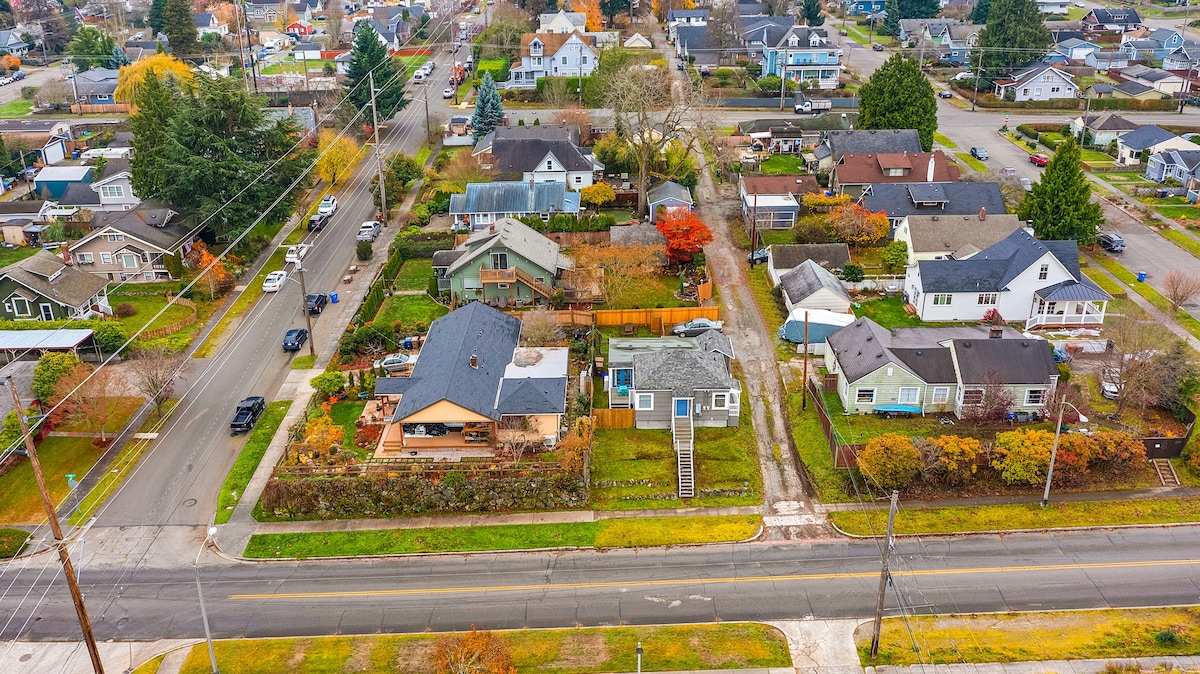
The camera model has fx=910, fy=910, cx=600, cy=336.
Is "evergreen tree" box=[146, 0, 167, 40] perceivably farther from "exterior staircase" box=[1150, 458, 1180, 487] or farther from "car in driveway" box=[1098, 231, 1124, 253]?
"exterior staircase" box=[1150, 458, 1180, 487]

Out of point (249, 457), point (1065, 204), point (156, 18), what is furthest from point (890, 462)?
point (156, 18)

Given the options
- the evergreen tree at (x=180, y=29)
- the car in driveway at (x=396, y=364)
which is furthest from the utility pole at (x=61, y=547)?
the evergreen tree at (x=180, y=29)

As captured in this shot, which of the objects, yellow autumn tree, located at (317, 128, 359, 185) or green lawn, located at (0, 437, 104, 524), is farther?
yellow autumn tree, located at (317, 128, 359, 185)

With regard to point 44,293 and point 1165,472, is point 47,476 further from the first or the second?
point 1165,472

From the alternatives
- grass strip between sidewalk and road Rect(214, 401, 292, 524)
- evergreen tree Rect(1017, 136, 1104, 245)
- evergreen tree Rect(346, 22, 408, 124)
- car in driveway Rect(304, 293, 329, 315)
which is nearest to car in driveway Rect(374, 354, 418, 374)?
grass strip between sidewalk and road Rect(214, 401, 292, 524)


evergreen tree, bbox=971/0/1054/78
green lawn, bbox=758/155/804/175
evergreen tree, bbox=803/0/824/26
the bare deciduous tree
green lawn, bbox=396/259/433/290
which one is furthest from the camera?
evergreen tree, bbox=803/0/824/26

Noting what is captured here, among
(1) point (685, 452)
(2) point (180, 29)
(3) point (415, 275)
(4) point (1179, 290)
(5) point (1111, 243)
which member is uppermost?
(2) point (180, 29)
